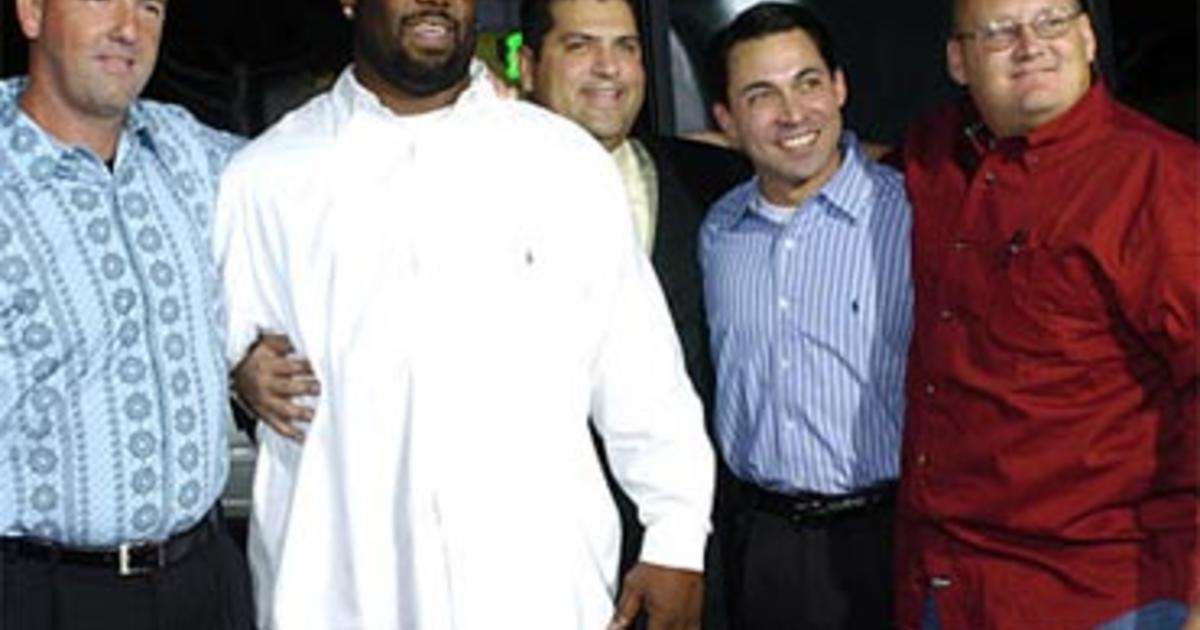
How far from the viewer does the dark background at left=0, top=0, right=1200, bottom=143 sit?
4.36 m

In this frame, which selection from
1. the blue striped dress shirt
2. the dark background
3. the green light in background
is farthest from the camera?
the green light in background

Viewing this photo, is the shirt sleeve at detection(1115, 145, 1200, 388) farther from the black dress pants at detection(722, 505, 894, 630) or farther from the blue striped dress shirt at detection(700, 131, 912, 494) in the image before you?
the black dress pants at detection(722, 505, 894, 630)

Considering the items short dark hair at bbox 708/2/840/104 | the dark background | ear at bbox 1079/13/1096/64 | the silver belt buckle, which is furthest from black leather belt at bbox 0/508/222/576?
the dark background

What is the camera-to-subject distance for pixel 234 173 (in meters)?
2.83

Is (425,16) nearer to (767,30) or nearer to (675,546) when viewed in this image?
(767,30)

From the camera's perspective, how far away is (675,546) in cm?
278

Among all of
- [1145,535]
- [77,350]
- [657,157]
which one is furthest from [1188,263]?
[77,350]

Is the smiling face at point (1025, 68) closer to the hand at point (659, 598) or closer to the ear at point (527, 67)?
the hand at point (659, 598)

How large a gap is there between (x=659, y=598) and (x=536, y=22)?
135cm

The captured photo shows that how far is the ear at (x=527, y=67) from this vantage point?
11.7 ft

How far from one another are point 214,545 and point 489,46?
108 inches

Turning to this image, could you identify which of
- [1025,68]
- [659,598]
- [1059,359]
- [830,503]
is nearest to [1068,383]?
[1059,359]

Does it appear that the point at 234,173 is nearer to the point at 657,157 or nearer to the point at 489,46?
the point at 657,157

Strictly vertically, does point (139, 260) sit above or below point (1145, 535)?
above
